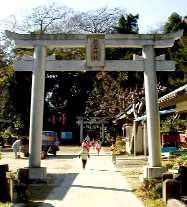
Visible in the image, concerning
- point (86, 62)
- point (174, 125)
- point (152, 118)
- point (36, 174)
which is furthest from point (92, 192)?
point (174, 125)

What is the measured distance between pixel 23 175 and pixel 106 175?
439 centimetres

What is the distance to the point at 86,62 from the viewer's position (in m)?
18.1

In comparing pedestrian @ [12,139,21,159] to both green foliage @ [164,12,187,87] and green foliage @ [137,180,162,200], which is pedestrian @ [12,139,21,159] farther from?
green foliage @ [137,180,162,200]

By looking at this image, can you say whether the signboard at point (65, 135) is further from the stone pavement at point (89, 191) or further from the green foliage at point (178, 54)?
the stone pavement at point (89, 191)

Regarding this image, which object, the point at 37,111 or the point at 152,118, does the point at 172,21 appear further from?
the point at 37,111

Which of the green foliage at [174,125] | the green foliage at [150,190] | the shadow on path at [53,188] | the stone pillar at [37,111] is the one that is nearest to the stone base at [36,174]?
the stone pillar at [37,111]

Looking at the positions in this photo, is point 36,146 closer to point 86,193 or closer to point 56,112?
point 86,193

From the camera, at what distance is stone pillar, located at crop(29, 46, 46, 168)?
58.0ft

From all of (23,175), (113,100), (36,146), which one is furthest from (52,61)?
(113,100)

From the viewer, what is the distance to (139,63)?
59.6ft

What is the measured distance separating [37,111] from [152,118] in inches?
177

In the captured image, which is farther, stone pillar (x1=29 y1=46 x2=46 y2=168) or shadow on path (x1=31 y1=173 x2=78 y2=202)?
stone pillar (x1=29 y1=46 x2=46 y2=168)

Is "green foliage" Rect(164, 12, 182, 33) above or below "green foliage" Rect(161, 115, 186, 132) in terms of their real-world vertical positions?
above

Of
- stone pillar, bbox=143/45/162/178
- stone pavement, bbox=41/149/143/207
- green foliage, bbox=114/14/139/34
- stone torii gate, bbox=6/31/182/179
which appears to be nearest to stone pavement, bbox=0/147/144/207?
stone pavement, bbox=41/149/143/207
